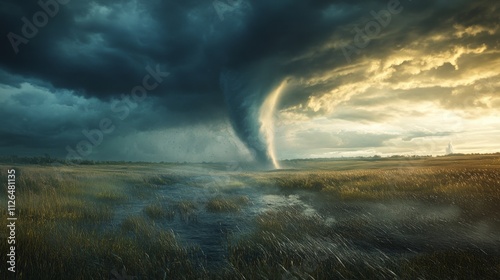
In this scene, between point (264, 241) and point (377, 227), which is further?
point (377, 227)

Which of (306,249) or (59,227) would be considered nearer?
(306,249)

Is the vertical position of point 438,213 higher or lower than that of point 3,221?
lower

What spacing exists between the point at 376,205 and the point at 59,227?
14.0 meters

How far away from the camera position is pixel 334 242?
32.1 feet

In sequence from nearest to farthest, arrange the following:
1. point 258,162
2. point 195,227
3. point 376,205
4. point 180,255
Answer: point 180,255
point 195,227
point 376,205
point 258,162

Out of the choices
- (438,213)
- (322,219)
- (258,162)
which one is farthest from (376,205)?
(258,162)

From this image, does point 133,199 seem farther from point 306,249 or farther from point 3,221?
point 306,249

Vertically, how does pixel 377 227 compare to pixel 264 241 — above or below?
below

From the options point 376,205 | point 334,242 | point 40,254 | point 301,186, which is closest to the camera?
point 40,254

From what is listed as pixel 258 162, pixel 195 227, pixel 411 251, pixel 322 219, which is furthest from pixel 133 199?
pixel 258 162

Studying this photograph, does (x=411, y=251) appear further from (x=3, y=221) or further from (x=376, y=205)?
(x=3, y=221)

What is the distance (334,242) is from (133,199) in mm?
14272

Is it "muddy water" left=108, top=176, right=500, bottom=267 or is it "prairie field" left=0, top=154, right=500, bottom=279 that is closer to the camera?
"prairie field" left=0, top=154, right=500, bottom=279

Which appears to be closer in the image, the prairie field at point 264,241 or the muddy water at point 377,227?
the prairie field at point 264,241
